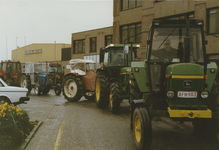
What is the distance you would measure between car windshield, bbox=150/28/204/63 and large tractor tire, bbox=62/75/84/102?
29.0 feet

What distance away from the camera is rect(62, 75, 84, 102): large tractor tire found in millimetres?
14242

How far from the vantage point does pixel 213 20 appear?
18.5 meters

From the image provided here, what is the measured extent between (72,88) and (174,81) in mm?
10276

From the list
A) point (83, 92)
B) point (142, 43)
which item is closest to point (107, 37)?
point (142, 43)

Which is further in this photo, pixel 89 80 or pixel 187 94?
pixel 89 80

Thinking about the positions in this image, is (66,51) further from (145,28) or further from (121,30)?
(145,28)

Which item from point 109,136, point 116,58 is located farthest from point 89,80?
point 109,136

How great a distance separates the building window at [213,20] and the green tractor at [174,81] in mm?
13892

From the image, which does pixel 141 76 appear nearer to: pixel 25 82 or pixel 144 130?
pixel 144 130

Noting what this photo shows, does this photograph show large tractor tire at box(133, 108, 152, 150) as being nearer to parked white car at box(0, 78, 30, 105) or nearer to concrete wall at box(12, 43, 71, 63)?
parked white car at box(0, 78, 30, 105)

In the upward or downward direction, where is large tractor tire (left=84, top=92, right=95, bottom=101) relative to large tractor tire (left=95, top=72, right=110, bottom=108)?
downward

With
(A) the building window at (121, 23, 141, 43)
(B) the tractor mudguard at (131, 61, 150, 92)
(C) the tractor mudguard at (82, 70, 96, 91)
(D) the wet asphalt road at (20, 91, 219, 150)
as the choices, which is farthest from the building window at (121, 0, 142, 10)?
(B) the tractor mudguard at (131, 61, 150, 92)

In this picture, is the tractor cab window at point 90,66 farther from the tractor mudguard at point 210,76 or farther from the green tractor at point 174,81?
the tractor mudguard at point 210,76

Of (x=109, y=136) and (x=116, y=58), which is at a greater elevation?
(x=116, y=58)
